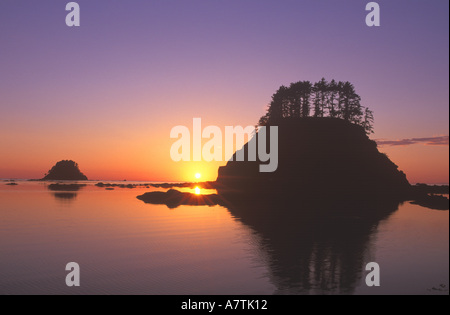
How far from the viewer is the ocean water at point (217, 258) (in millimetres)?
15867

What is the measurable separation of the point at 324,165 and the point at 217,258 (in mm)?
65831

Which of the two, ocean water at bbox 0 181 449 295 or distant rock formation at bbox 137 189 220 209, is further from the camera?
distant rock formation at bbox 137 189 220 209

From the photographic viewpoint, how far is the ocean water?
15.9 metres

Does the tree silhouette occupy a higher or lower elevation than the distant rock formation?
higher

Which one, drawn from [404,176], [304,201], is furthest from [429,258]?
[404,176]

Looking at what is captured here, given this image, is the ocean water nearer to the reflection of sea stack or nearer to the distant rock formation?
the distant rock formation

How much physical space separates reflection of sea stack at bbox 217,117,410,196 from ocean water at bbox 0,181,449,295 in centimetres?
4142

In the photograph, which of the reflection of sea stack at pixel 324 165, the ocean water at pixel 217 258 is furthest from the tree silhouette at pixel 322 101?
the ocean water at pixel 217 258

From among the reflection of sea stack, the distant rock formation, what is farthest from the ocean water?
the reflection of sea stack

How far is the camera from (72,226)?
3584 centimetres

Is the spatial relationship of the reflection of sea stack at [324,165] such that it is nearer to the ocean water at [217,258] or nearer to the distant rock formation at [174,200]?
the distant rock formation at [174,200]

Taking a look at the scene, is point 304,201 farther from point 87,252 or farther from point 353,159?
point 87,252

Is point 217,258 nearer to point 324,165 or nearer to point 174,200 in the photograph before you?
point 174,200
